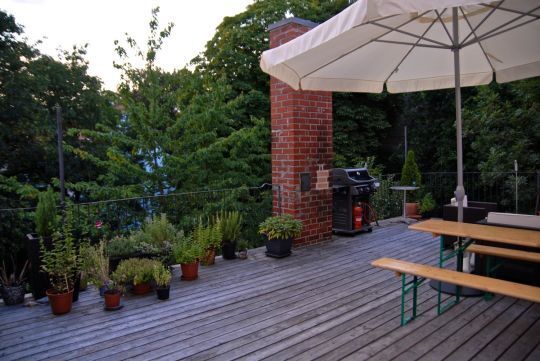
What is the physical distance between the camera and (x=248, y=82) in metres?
12.3

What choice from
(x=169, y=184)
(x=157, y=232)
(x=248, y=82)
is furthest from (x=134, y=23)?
(x=157, y=232)

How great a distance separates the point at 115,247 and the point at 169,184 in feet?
13.1

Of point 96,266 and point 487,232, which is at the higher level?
point 487,232

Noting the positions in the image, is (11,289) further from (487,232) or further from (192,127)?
(192,127)

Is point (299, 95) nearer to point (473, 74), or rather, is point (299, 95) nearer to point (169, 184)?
point (473, 74)

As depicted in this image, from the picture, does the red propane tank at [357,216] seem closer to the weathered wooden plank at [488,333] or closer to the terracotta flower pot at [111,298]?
the weathered wooden plank at [488,333]

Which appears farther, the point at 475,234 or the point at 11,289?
the point at 11,289

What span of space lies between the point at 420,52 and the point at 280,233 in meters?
2.57

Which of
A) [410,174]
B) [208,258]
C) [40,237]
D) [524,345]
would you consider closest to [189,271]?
[208,258]

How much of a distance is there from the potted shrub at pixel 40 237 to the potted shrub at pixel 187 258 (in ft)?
3.79

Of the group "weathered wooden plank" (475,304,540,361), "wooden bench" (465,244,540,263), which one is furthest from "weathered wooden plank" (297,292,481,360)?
"wooden bench" (465,244,540,263)

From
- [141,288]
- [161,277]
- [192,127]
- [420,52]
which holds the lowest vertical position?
[141,288]

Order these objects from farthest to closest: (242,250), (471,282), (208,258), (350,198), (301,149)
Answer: (350,198) < (301,149) < (242,250) < (208,258) < (471,282)

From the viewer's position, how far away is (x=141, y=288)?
3.59m
